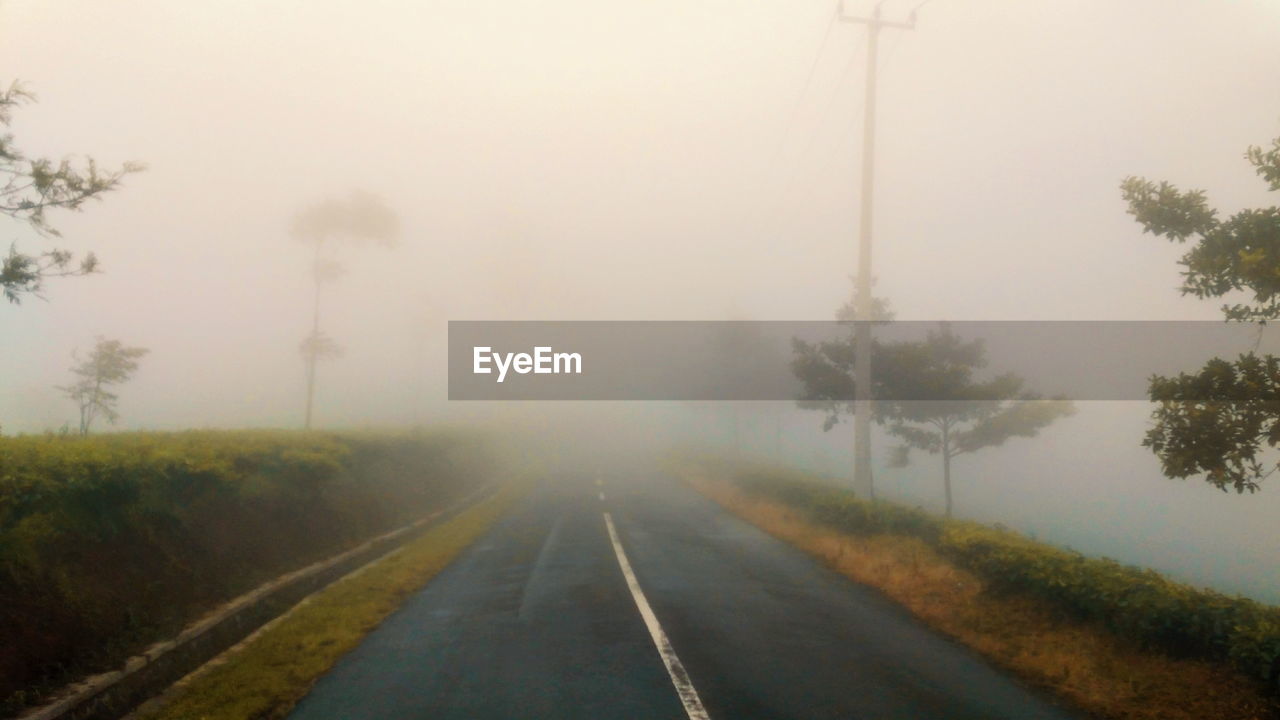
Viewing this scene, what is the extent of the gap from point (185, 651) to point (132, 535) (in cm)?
200

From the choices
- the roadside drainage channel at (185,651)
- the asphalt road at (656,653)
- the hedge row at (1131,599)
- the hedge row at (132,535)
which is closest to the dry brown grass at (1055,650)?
the hedge row at (1131,599)

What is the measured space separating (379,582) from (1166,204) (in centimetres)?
1242

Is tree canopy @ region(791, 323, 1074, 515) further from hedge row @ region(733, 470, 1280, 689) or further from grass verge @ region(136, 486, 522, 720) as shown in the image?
grass verge @ region(136, 486, 522, 720)

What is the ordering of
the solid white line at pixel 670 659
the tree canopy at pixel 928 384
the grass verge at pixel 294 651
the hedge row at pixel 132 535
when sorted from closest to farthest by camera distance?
the solid white line at pixel 670 659, the grass verge at pixel 294 651, the hedge row at pixel 132 535, the tree canopy at pixel 928 384

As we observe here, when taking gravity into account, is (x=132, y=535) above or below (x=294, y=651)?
above

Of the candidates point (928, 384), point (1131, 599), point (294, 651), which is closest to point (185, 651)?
point (294, 651)

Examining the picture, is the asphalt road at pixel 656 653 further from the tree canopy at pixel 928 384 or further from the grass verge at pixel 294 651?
the tree canopy at pixel 928 384

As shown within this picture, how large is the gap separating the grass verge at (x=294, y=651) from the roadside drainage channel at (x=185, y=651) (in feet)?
0.87

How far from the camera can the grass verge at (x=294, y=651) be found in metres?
6.90

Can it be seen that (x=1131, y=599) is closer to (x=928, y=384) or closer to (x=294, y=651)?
(x=294, y=651)

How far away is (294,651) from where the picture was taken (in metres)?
8.80

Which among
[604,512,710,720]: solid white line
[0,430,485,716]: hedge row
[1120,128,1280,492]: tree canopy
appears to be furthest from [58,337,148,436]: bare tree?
[1120,128,1280,492]: tree canopy

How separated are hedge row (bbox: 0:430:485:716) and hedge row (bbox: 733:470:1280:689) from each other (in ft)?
33.8

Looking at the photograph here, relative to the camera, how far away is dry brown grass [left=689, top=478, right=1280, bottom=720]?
22.0 ft
